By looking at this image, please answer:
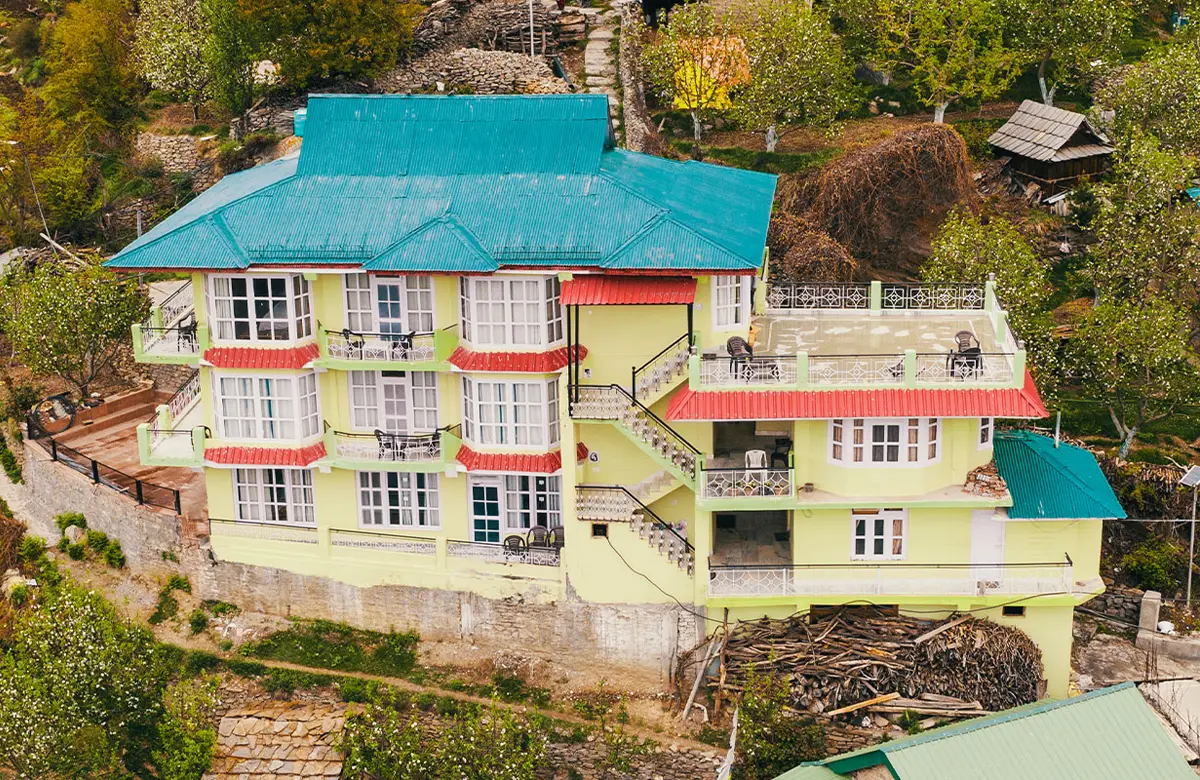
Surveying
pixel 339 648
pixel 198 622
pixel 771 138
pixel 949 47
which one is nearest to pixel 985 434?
pixel 339 648

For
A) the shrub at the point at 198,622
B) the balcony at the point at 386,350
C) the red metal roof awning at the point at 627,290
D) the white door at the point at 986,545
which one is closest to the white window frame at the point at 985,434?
the white door at the point at 986,545

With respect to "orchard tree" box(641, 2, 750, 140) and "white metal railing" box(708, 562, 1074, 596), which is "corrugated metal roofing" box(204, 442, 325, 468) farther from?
"orchard tree" box(641, 2, 750, 140)

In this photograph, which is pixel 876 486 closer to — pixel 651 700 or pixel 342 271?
pixel 651 700

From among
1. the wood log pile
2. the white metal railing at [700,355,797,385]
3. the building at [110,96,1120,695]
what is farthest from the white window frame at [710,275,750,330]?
the wood log pile

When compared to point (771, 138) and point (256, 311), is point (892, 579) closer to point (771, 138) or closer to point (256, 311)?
point (256, 311)

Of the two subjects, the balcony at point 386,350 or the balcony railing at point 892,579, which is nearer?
the balcony railing at point 892,579

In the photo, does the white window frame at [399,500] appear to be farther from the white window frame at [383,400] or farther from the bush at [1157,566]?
the bush at [1157,566]
